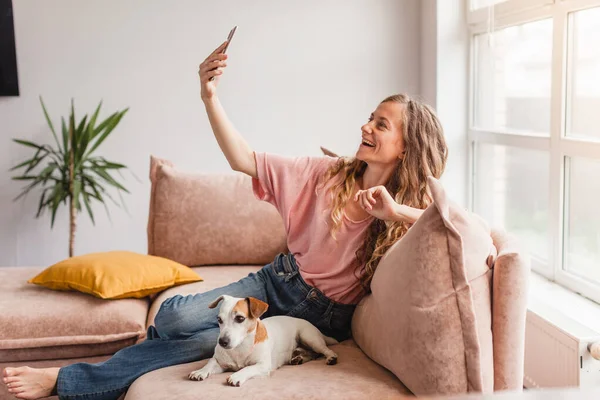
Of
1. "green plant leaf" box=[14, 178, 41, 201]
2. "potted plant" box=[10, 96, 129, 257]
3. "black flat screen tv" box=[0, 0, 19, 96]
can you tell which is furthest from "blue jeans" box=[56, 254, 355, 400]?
"black flat screen tv" box=[0, 0, 19, 96]

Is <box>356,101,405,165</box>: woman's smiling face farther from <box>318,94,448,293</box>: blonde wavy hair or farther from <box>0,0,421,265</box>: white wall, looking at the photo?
<box>0,0,421,265</box>: white wall

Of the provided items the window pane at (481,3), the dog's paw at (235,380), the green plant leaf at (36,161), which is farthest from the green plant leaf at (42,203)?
the window pane at (481,3)

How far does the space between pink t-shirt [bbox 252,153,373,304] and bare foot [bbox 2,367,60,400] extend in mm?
778

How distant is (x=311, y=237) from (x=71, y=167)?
184cm

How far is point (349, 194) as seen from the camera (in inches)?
90.4

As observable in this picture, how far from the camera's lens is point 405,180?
2266mm

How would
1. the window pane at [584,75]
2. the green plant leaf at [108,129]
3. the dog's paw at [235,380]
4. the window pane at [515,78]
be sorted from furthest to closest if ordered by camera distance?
1. the green plant leaf at [108,129]
2. the window pane at [515,78]
3. the window pane at [584,75]
4. the dog's paw at [235,380]

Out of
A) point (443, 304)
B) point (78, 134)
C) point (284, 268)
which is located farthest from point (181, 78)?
point (443, 304)

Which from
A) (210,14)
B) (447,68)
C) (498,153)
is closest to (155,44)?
(210,14)

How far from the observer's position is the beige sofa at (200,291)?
1877mm

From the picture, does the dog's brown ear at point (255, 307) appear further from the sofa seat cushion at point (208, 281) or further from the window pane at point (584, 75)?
the window pane at point (584, 75)

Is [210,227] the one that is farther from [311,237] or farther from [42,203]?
[42,203]

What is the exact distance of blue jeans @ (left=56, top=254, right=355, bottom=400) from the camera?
2141mm

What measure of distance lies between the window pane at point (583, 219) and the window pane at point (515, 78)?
317 mm
